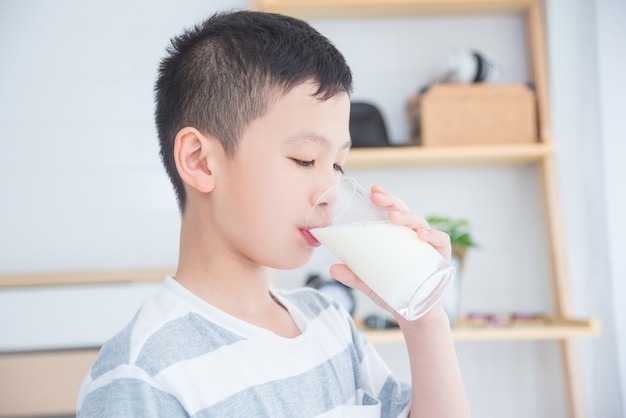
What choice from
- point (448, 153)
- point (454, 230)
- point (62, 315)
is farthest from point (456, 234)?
point (62, 315)

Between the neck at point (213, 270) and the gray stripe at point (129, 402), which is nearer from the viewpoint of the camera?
the gray stripe at point (129, 402)

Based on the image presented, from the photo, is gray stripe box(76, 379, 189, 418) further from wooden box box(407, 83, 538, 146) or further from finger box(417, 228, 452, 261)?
wooden box box(407, 83, 538, 146)

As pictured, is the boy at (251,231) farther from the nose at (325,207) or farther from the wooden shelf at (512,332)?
the wooden shelf at (512,332)

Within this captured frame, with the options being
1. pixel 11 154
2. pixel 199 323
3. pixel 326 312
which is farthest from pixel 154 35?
pixel 199 323

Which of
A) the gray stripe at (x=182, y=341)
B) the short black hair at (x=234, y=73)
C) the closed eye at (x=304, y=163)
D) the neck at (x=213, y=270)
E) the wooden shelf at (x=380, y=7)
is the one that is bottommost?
the gray stripe at (x=182, y=341)

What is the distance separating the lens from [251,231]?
34.3 inches

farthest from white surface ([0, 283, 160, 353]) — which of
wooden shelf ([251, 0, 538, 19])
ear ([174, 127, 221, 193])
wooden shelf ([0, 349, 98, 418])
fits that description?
ear ([174, 127, 221, 193])

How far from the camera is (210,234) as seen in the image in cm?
91

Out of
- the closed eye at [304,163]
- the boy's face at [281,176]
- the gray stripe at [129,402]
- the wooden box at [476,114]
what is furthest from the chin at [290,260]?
the wooden box at [476,114]

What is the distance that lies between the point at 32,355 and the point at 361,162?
1.00m

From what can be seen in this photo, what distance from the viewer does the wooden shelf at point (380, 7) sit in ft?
6.83

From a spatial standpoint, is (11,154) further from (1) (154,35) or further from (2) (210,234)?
(2) (210,234)

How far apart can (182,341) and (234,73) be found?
1.09ft

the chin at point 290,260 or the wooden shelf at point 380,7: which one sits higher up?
the wooden shelf at point 380,7
